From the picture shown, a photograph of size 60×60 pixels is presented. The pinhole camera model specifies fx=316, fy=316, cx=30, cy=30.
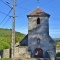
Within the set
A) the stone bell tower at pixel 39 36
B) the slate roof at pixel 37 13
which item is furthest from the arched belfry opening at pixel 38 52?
the slate roof at pixel 37 13

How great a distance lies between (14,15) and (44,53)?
27.4m

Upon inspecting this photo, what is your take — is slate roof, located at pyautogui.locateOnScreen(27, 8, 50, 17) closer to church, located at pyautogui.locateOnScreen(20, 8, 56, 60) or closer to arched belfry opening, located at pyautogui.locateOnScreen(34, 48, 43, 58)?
church, located at pyautogui.locateOnScreen(20, 8, 56, 60)

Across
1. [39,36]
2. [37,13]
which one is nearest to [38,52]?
[39,36]

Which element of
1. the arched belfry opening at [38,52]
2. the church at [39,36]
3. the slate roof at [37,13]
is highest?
the slate roof at [37,13]

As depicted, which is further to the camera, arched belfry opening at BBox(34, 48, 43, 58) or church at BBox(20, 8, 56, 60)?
arched belfry opening at BBox(34, 48, 43, 58)

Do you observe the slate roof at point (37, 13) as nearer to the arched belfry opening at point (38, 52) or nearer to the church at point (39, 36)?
the church at point (39, 36)

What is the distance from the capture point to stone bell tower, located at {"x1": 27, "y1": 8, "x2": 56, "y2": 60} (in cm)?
6072

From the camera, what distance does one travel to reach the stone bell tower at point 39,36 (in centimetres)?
6072

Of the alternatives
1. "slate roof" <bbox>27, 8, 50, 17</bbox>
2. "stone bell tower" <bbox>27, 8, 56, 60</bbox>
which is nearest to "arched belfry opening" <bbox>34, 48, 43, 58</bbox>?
"stone bell tower" <bbox>27, 8, 56, 60</bbox>

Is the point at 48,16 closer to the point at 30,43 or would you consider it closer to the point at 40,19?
the point at 40,19

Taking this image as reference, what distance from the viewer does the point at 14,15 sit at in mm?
34625

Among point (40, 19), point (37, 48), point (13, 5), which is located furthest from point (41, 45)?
point (13, 5)

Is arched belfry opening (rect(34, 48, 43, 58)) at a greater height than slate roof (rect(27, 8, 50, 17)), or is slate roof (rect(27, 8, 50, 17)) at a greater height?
slate roof (rect(27, 8, 50, 17))

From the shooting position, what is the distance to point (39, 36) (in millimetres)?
60844
